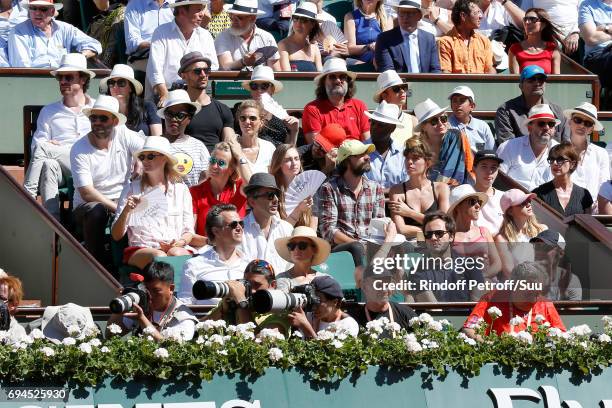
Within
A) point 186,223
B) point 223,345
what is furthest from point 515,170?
point 223,345

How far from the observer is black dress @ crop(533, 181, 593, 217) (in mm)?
15125

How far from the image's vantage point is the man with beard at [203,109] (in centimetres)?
1526

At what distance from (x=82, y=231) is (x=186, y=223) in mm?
869


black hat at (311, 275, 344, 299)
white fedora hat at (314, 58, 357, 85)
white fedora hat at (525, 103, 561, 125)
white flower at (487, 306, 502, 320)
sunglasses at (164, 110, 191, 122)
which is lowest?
white flower at (487, 306, 502, 320)

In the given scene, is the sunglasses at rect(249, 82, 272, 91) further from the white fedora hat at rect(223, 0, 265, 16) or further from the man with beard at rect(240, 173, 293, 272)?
the man with beard at rect(240, 173, 293, 272)

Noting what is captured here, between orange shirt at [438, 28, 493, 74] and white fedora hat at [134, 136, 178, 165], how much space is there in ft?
15.4

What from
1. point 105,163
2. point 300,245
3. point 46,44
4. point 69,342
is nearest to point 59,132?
point 105,163

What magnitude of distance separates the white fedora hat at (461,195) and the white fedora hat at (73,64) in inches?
130

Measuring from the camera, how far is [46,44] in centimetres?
1694

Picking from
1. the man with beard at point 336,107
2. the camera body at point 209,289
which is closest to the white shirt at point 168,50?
the man with beard at point 336,107

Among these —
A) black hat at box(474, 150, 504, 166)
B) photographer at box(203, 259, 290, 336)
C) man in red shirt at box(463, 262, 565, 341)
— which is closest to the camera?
photographer at box(203, 259, 290, 336)

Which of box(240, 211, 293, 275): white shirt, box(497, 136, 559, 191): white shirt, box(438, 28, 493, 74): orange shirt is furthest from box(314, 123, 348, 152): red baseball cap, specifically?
box(438, 28, 493, 74): orange shirt

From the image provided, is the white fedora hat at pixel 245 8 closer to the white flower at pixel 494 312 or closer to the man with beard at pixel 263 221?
the man with beard at pixel 263 221

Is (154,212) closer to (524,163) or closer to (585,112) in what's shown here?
(524,163)
